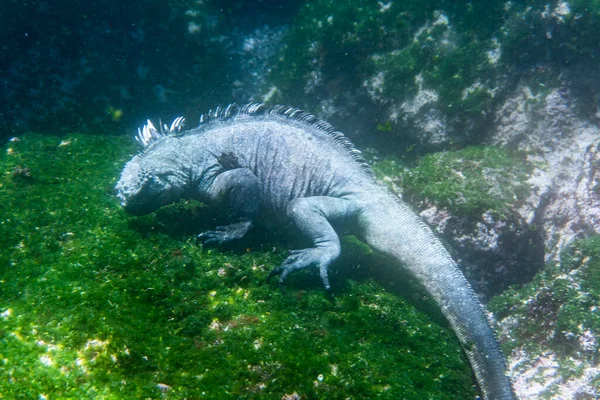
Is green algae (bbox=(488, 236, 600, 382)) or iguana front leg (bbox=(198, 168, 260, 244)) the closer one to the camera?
green algae (bbox=(488, 236, 600, 382))

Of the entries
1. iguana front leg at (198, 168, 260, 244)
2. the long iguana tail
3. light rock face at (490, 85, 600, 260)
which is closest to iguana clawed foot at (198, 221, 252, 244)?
iguana front leg at (198, 168, 260, 244)

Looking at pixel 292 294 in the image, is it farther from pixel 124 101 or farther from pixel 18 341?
pixel 124 101

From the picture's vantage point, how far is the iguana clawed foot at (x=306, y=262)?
159 inches

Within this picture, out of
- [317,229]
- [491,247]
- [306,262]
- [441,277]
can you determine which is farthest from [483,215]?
[306,262]

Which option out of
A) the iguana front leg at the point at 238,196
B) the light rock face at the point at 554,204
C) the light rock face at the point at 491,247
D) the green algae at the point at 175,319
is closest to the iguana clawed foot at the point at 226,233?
the iguana front leg at the point at 238,196

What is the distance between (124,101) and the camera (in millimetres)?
6848

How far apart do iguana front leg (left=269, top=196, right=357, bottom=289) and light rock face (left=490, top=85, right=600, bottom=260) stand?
9.85 feet

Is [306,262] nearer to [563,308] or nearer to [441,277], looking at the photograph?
[441,277]

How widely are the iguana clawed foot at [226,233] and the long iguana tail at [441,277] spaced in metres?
1.67

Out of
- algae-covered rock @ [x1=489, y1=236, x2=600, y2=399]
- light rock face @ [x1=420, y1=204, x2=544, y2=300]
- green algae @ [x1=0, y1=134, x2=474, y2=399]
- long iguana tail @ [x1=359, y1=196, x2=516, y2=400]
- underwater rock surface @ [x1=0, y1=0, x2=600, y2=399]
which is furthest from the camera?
light rock face @ [x1=420, y1=204, x2=544, y2=300]

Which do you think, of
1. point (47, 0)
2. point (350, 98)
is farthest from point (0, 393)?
point (47, 0)

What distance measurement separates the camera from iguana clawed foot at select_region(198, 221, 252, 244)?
439 centimetres

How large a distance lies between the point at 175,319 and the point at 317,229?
1.99 meters

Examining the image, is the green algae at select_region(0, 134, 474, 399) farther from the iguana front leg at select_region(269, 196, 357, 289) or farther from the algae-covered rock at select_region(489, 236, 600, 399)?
the algae-covered rock at select_region(489, 236, 600, 399)
